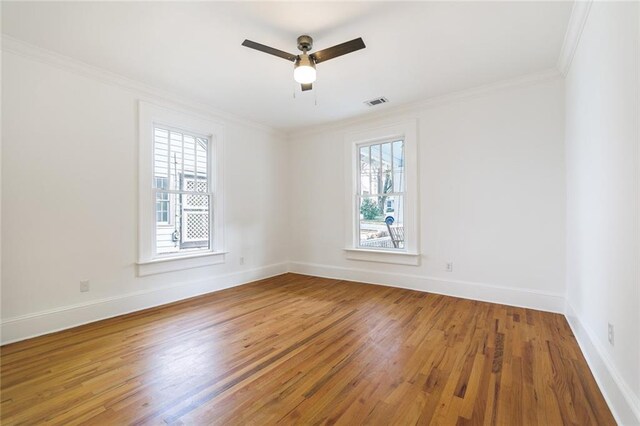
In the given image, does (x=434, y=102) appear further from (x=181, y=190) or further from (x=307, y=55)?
(x=181, y=190)

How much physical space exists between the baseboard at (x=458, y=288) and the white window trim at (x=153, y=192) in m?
2.03

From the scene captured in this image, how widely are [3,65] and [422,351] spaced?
447cm

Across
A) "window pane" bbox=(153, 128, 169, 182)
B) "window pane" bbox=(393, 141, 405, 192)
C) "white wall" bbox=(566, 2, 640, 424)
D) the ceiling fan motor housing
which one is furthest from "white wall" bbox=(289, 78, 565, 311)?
"window pane" bbox=(153, 128, 169, 182)

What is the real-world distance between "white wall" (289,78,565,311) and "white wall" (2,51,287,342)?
335 cm

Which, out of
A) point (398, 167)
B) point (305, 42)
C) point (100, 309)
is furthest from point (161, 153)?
point (398, 167)

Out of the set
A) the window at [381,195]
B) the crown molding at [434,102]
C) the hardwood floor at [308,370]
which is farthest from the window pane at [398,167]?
the hardwood floor at [308,370]

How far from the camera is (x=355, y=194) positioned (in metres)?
4.99

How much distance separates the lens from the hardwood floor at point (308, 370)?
167 cm

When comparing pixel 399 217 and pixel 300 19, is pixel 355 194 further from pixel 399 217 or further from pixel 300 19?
pixel 300 19

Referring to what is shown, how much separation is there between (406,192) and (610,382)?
9.73 ft

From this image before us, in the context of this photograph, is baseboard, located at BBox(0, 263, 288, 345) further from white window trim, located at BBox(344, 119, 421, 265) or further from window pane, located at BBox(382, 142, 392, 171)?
window pane, located at BBox(382, 142, 392, 171)

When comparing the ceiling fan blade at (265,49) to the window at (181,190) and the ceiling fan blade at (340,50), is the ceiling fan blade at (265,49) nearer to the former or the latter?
the ceiling fan blade at (340,50)

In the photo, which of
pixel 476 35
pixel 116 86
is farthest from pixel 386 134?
pixel 116 86

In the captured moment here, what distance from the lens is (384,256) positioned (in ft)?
14.9
